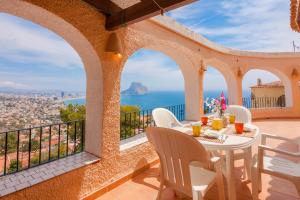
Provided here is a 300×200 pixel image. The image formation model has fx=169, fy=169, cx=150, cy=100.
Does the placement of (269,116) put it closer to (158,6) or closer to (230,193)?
(230,193)

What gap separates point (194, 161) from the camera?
1354 mm

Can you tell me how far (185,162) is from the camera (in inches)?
55.5

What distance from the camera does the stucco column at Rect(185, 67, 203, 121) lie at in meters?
4.55

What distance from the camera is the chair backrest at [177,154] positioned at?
1322mm

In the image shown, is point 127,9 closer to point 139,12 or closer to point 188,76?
point 139,12

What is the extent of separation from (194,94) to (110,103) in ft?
9.67

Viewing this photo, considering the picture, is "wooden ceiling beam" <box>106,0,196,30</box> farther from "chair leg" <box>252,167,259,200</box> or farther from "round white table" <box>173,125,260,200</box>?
"chair leg" <box>252,167,259,200</box>

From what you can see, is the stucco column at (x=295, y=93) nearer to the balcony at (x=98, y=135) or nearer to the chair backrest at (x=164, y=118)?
the balcony at (x=98, y=135)

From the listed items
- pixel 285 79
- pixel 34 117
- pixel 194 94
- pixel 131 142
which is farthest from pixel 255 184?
pixel 285 79

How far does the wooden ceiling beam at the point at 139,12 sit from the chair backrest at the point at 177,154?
47.2 inches

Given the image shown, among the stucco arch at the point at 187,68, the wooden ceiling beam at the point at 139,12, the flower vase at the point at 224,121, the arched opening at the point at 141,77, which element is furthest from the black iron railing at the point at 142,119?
the wooden ceiling beam at the point at 139,12

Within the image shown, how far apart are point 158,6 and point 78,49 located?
1169 mm

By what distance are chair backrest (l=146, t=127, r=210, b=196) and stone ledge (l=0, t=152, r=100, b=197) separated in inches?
38.6

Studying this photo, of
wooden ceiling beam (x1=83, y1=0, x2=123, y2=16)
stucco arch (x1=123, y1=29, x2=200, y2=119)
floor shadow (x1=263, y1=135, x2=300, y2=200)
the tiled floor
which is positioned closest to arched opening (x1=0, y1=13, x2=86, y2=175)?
wooden ceiling beam (x1=83, y1=0, x2=123, y2=16)
